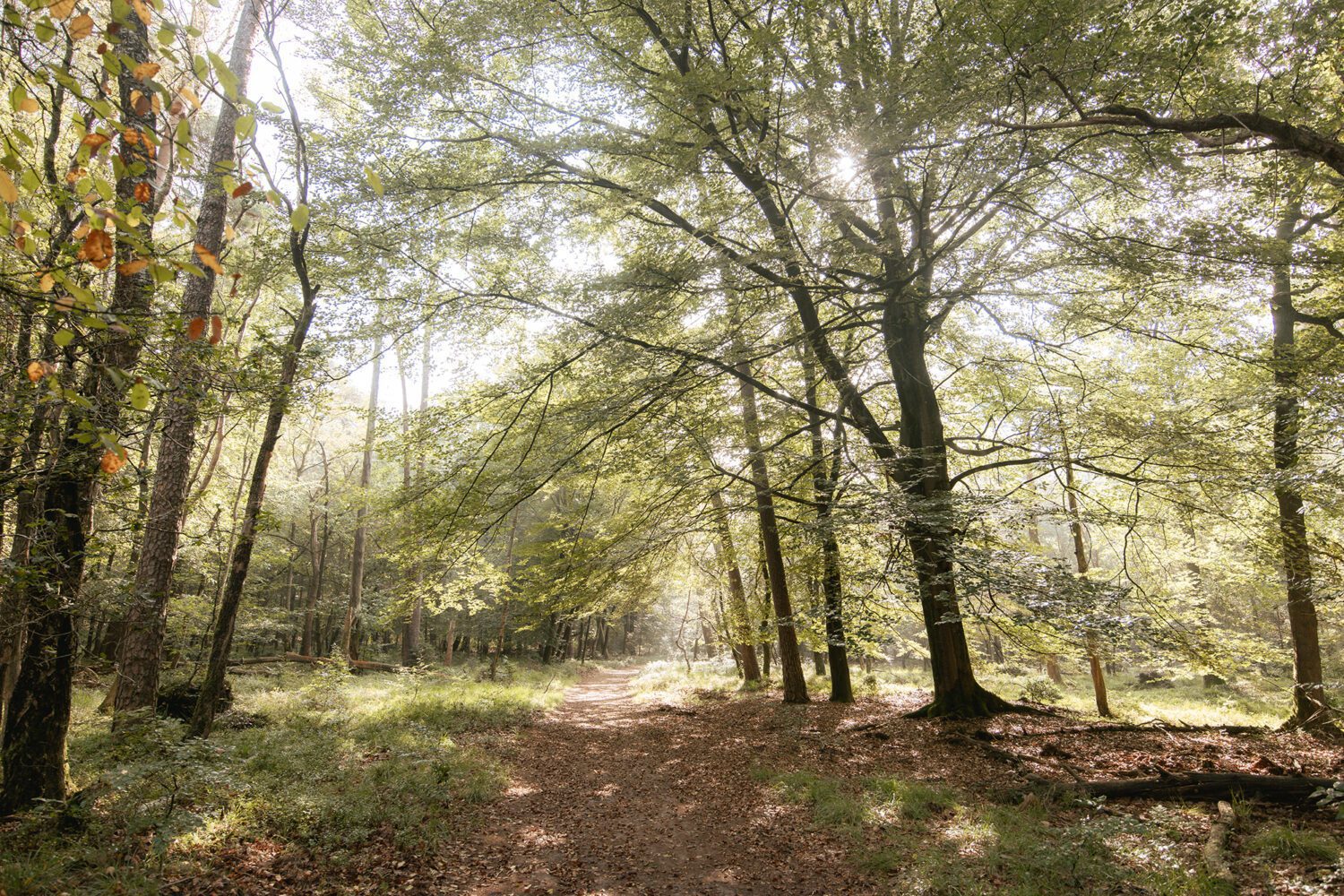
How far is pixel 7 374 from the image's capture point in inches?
133

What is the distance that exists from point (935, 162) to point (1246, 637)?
9439mm

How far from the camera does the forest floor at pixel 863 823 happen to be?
14.9 ft

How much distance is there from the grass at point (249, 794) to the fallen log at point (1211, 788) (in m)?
6.57

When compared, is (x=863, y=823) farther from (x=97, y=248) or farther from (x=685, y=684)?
(x=685, y=684)

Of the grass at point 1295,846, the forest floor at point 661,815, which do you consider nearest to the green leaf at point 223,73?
the forest floor at point 661,815

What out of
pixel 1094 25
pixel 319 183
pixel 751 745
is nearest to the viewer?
pixel 1094 25

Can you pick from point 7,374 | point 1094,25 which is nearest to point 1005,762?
point 1094,25

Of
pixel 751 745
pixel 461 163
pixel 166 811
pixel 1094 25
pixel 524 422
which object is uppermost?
pixel 461 163

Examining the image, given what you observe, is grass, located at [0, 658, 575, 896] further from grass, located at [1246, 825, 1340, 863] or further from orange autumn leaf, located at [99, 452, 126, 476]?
grass, located at [1246, 825, 1340, 863]

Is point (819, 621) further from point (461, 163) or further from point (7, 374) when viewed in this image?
point (7, 374)

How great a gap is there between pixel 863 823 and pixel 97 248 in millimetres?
6940

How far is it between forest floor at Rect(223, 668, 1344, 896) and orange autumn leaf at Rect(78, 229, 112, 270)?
4895mm

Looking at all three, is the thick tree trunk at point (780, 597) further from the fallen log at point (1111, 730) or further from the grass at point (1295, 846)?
the grass at point (1295, 846)

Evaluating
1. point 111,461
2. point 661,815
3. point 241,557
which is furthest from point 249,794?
point 111,461
